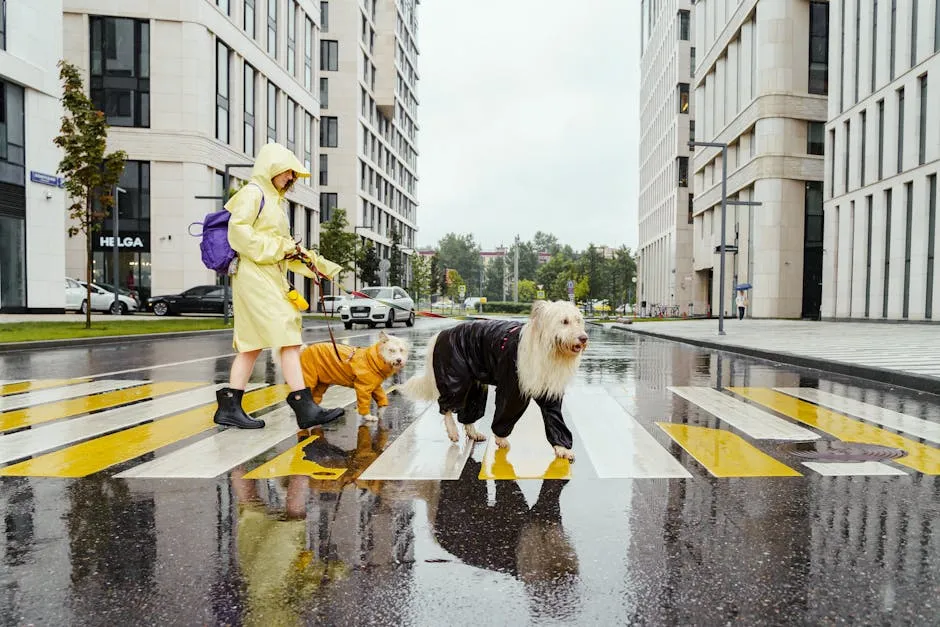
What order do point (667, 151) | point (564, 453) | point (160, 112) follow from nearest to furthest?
point (564, 453) < point (160, 112) < point (667, 151)

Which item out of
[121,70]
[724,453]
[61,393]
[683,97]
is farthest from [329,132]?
[724,453]

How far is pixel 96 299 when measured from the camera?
31328 millimetres

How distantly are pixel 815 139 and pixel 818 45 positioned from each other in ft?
17.3

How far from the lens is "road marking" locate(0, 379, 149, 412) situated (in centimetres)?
671

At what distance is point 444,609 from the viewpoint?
236 centimetres

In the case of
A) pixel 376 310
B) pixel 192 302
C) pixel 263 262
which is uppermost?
pixel 263 262

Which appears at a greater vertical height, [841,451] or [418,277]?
[418,277]

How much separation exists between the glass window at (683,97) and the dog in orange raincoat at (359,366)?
63772 millimetres

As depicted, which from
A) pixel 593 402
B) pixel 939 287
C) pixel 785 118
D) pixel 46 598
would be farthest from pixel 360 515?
→ pixel 785 118

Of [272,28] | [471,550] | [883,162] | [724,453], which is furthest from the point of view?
[272,28]

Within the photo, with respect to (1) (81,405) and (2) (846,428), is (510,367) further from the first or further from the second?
(1) (81,405)

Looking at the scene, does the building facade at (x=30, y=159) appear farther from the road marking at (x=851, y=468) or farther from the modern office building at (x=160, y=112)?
Answer: the road marking at (x=851, y=468)

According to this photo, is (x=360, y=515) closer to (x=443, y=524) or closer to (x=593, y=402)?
(x=443, y=524)

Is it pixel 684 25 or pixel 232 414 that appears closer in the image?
pixel 232 414
